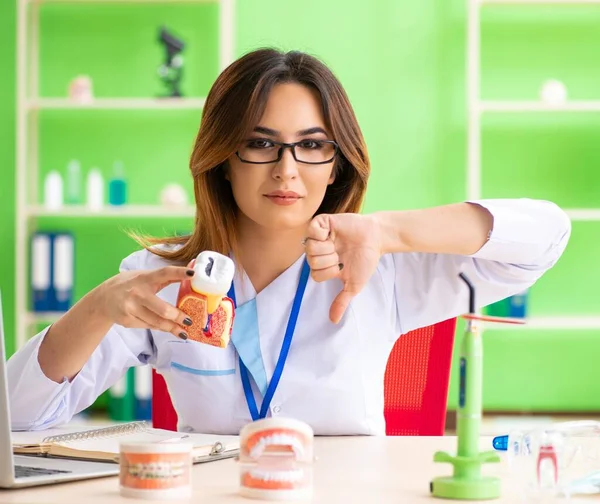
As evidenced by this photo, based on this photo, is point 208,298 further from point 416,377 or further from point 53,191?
point 53,191

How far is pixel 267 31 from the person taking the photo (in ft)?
15.0

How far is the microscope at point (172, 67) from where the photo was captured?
435 cm

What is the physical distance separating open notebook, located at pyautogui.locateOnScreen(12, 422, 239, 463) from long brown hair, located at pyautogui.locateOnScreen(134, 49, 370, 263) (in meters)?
0.50

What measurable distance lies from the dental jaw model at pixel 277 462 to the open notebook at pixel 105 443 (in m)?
0.25

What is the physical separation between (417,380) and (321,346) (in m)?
0.28

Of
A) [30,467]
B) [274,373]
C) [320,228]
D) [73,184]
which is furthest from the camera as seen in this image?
[73,184]

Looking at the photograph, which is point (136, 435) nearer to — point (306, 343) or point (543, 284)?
point (306, 343)

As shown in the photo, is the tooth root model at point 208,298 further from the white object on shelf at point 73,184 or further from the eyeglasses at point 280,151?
the white object on shelf at point 73,184

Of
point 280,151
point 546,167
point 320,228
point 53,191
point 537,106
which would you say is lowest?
point 320,228

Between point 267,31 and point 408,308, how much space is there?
2959mm

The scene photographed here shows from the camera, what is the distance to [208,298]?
4.37ft

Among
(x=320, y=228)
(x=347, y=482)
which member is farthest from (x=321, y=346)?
(x=347, y=482)

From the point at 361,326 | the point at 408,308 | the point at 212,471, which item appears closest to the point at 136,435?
the point at 212,471

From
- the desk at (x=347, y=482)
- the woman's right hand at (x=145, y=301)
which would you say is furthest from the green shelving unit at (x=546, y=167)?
the woman's right hand at (x=145, y=301)
